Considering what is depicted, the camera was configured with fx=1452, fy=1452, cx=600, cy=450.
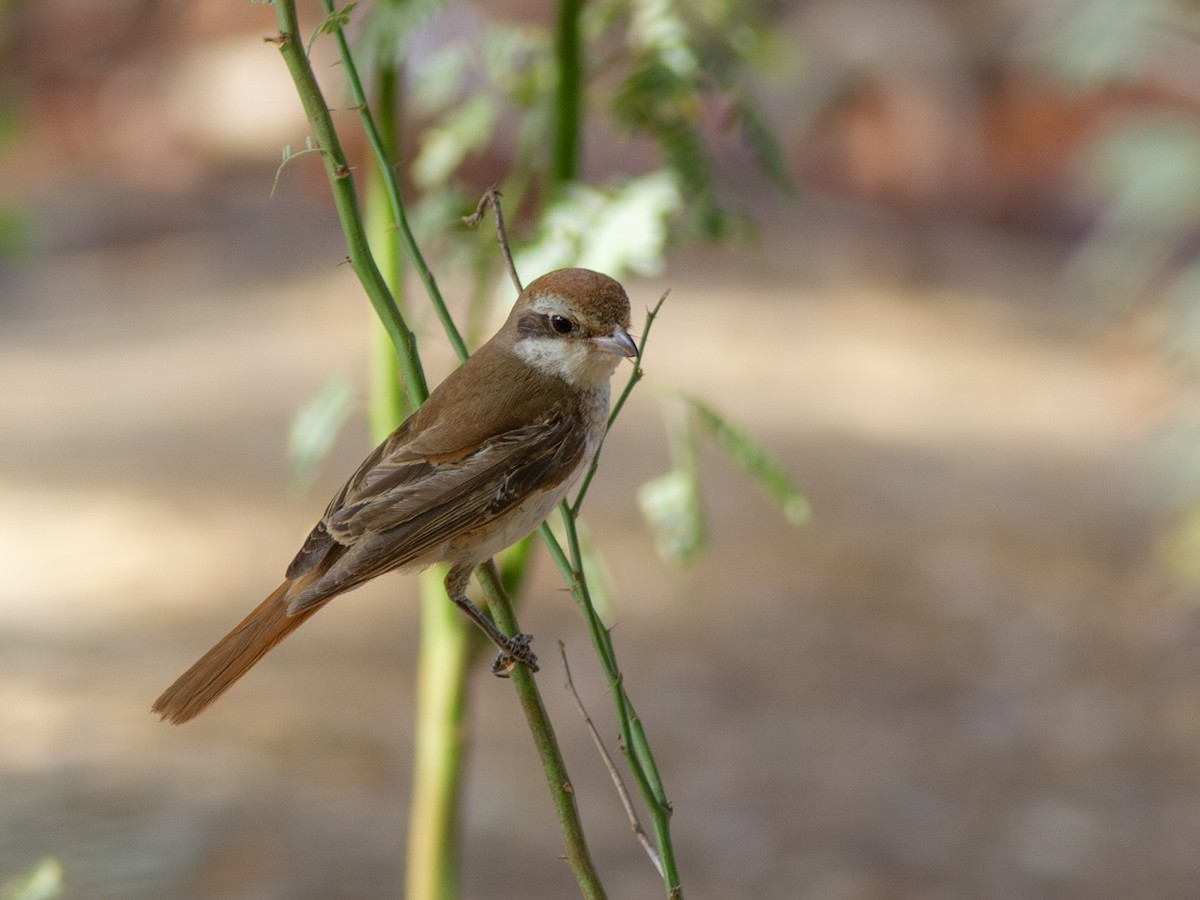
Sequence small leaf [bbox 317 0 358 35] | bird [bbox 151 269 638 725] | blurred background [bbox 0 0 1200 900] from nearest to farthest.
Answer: small leaf [bbox 317 0 358 35] < bird [bbox 151 269 638 725] < blurred background [bbox 0 0 1200 900]

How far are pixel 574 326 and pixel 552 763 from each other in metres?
0.52

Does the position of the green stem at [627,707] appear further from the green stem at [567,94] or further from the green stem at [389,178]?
the green stem at [567,94]

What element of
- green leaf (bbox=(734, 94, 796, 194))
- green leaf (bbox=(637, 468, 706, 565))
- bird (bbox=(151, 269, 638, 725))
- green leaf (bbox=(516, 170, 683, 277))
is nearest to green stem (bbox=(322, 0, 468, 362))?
bird (bbox=(151, 269, 638, 725))

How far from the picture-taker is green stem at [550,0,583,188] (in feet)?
6.53

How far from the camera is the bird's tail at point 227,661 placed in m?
1.23

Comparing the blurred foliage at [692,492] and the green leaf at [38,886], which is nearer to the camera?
the green leaf at [38,886]

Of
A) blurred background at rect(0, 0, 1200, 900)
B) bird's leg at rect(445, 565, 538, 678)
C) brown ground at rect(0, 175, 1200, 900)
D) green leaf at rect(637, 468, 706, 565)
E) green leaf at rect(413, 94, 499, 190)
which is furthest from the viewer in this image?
brown ground at rect(0, 175, 1200, 900)

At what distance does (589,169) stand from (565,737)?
20.2ft

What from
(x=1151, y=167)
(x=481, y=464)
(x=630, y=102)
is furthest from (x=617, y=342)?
(x=1151, y=167)

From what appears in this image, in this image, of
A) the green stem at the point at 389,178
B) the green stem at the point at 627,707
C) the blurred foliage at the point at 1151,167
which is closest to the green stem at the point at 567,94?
the green stem at the point at 389,178

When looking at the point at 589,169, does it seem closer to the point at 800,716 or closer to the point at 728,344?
the point at 728,344

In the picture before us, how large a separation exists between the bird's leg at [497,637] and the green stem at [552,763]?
15 mm

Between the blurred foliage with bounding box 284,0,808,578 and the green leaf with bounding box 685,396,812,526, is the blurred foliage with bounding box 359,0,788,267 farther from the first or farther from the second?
the green leaf with bounding box 685,396,812,526

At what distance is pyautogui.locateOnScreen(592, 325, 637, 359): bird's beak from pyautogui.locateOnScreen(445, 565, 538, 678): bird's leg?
0.27m
